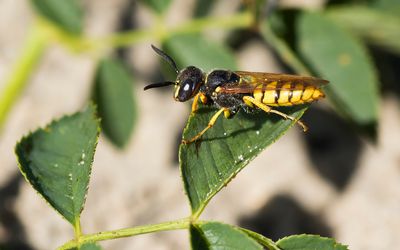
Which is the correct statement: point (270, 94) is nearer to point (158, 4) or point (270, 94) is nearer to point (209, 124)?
point (209, 124)

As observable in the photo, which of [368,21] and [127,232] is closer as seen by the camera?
[127,232]

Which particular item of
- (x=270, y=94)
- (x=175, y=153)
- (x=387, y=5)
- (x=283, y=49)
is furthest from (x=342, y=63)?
(x=175, y=153)

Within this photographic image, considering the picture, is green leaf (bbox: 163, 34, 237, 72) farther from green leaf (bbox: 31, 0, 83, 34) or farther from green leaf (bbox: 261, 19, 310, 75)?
green leaf (bbox: 31, 0, 83, 34)

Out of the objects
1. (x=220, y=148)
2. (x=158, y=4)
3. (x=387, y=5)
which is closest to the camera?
(x=220, y=148)

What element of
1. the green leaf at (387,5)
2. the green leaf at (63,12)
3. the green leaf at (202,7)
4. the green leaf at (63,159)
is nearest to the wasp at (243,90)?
the green leaf at (63,159)

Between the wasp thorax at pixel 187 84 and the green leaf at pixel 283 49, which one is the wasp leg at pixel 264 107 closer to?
the wasp thorax at pixel 187 84

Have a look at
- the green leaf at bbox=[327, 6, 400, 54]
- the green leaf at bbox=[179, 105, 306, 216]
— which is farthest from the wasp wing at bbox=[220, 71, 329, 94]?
the green leaf at bbox=[327, 6, 400, 54]

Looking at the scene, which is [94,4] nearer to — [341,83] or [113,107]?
[113,107]

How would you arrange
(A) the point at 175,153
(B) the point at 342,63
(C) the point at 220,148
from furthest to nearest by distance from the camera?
(A) the point at 175,153
(B) the point at 342,63
(C) the point at 220,148
